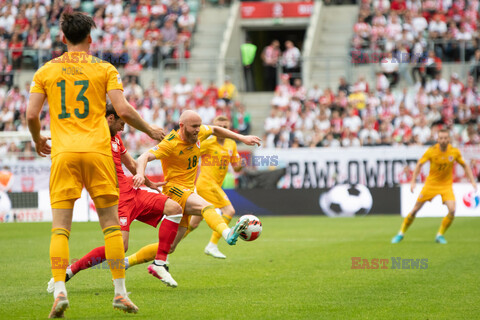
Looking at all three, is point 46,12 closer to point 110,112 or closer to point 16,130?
point 16,130

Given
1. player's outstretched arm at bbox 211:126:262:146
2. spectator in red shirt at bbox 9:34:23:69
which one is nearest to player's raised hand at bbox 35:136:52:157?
player's outstretched arm at bbox 211:126:262:146

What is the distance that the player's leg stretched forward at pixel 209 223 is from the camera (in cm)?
839

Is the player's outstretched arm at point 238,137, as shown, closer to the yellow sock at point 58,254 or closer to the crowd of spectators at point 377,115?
the yellow sock at point 58,254

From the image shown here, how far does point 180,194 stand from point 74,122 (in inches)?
118

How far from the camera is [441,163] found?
53.4 feet

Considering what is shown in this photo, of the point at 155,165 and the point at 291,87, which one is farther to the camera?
the point at 291,87

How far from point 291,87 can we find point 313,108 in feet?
5.86

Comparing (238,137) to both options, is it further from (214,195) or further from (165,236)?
(214,195)

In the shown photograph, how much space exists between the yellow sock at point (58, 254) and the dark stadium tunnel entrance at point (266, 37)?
27047mm

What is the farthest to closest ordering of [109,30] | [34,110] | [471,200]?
[109,30]
[471,200]
[34,110]

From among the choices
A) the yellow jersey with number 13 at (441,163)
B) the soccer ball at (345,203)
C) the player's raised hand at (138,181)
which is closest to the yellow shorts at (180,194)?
the player's raised hand at (138,181)

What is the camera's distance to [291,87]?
28.9 metres

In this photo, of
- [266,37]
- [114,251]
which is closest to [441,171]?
[114,251]

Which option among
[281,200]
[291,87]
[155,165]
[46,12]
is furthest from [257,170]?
[46,12]
